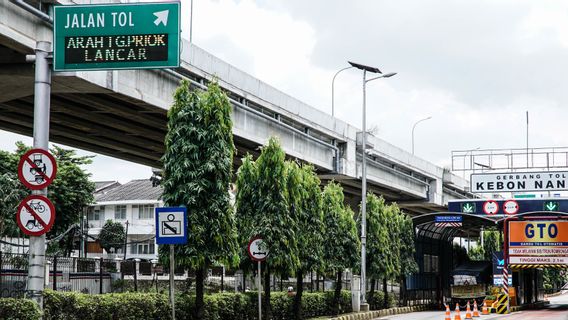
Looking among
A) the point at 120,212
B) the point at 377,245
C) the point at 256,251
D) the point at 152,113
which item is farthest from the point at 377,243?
the point at 120,212

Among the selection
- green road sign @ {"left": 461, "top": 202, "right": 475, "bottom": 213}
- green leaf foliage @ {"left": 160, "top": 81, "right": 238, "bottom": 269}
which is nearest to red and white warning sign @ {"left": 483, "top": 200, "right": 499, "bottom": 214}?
green road sign @ {"left": 461, "top": 202, "right": 475, "bottom": 213}

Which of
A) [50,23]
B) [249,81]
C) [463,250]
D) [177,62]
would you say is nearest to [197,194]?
[50,23]

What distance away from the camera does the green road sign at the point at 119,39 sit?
15.0 m

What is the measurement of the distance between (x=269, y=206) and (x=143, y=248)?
65459 mm

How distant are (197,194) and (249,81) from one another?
12.6 metres

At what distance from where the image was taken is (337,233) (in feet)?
114

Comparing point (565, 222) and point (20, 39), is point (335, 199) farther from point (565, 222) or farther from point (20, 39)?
point (20, 39)

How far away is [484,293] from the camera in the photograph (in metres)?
50.3

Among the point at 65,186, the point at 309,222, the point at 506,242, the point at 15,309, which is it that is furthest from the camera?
the point at 65,186

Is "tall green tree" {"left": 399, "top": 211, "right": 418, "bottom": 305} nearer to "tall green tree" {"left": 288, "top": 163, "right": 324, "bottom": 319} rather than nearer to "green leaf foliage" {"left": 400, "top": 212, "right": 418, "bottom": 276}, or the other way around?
"green leaf foliage" {"left": 400, "top": 212, "right": 418, "bottom": 276}

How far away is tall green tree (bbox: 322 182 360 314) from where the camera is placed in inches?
1359

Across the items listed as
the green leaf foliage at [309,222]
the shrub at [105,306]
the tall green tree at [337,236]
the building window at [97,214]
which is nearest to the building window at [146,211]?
the building window at [97,214]

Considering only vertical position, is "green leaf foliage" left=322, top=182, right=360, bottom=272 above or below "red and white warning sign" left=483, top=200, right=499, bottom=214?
below

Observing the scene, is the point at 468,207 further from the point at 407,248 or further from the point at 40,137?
the point at 40,137
